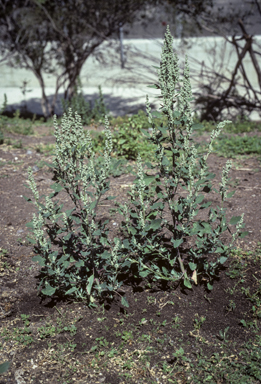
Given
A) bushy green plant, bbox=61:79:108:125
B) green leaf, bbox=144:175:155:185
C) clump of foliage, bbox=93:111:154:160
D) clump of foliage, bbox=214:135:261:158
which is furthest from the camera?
bushy green plant, bbox=61:79:108:125

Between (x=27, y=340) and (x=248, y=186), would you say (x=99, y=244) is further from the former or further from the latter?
(x=248, y=186)

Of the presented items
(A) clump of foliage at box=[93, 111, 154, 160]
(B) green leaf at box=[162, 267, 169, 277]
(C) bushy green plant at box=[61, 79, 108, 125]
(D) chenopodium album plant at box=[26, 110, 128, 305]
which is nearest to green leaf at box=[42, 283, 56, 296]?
(D) chenopodium album plant at box=[26, 110, 128, 305]

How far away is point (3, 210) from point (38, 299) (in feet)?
4.94

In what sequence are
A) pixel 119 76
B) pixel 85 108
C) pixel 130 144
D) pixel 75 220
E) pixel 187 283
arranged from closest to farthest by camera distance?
pixel 75 220 < pixel 187 283 < pixel 130 144 < pixel 85 108 < pixel 119 76

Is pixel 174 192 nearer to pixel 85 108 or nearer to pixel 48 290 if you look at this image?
pixel 48 290

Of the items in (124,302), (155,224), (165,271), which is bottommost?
(124,302)

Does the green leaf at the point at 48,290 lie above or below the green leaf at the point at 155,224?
below

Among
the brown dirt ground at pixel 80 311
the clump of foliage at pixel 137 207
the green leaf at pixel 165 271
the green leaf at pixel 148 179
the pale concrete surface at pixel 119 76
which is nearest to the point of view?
the brown dirt ground at pixel 80 311

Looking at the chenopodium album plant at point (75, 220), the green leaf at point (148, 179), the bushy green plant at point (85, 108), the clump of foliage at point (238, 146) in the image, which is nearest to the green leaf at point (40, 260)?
the chenopodium album plant at point (75, 220)

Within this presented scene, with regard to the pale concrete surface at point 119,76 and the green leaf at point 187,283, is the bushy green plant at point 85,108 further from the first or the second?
the green leaf at point 187,283

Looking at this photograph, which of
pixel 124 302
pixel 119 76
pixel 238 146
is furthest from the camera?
pixel 119 76

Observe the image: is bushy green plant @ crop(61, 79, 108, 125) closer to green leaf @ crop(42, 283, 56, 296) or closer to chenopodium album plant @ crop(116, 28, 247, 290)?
chenopodium album plant @ crop(116, 28, 247, 290)

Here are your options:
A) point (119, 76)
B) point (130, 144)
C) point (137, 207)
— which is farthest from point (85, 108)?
point (137, 207)

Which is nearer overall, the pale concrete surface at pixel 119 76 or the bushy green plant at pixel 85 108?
the bushy green plant at pixel 85 108
